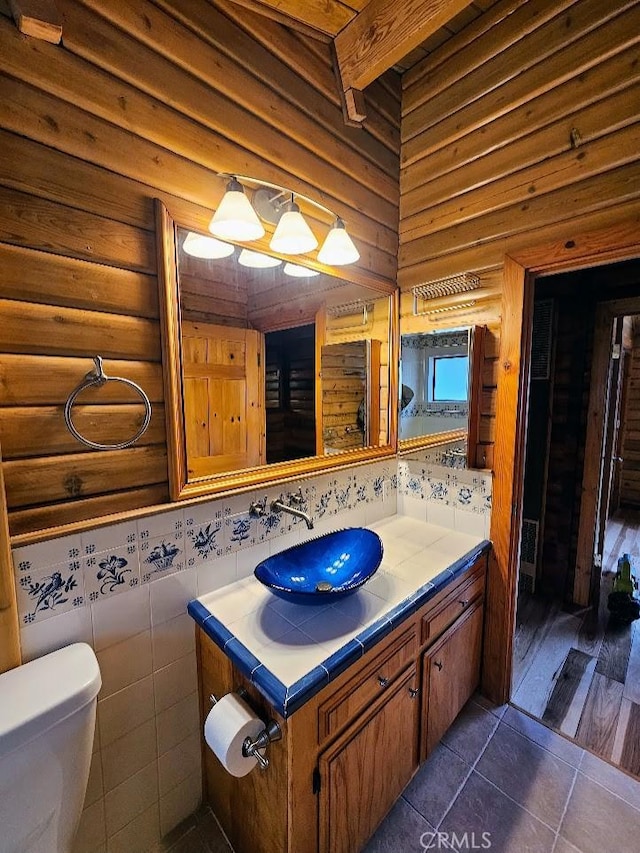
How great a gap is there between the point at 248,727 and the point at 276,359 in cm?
→ 126

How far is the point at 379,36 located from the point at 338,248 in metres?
0.77

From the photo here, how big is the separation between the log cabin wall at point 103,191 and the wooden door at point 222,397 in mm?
163

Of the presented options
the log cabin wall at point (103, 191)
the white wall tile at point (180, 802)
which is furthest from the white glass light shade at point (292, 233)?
the white wall tile at point (180, 802)

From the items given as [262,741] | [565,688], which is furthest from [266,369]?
[565,688]

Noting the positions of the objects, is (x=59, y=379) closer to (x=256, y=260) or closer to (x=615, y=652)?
(x=256, y=260)

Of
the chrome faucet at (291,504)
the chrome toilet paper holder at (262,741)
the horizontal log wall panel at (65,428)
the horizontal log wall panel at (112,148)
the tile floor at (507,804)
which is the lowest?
the tile floor at (507,804)

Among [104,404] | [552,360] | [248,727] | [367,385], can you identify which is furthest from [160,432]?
[552,360]

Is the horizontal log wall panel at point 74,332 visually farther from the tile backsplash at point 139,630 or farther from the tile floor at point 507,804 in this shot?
the tile floor at point 507,804

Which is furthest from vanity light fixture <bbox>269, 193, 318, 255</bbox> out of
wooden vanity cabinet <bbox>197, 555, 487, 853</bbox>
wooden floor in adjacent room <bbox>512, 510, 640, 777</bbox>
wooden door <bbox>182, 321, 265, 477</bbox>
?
wooden floor in adjacent room <bbox>512, 510, 640, 777</bbox>

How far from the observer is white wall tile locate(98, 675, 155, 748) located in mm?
1068

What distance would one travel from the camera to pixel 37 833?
33.1 inches

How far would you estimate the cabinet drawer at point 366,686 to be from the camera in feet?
3.22

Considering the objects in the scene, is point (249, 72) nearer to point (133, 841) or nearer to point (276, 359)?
point (276, 359)

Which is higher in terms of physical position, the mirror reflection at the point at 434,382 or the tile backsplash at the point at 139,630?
the mirror reflection at the point at 434,382
